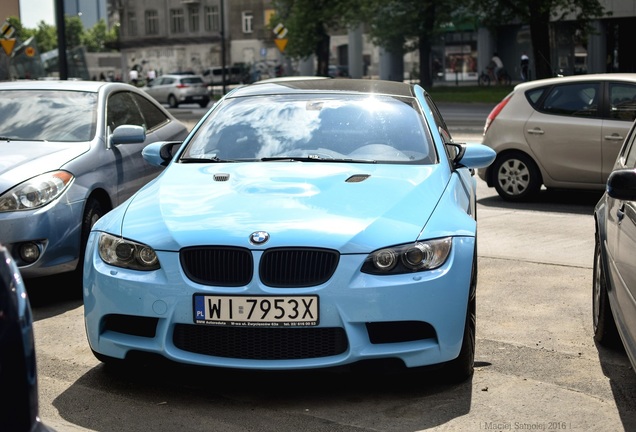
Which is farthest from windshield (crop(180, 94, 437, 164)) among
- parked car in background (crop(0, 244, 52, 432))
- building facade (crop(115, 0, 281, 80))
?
building facade (crop(115, 0, 281, 80))

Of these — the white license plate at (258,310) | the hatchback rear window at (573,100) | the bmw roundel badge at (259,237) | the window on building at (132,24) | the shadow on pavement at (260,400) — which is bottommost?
the shadow on pavement at (260,400)

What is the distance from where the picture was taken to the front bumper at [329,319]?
467cm

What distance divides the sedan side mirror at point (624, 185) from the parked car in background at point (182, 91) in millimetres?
43664

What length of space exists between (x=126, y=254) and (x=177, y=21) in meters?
94.6

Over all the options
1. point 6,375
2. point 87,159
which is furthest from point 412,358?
point 87,159

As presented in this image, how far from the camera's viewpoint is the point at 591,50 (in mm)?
50531

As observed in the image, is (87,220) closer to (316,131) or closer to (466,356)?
(316,131)

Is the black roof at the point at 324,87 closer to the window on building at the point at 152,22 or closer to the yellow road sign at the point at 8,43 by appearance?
the yellow road sign at the point at 8,43

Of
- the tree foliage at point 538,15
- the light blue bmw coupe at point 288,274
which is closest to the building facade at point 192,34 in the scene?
the tree foliage at point 538,15

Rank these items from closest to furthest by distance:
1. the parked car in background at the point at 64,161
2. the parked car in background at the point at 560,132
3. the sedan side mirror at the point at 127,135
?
the parked car in background at the point at 64,161 < the sedan side mirror at the point at 127,135 < the parked car in background at the point at 560,132

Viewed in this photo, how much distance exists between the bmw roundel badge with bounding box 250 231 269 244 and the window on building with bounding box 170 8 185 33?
93.7 m

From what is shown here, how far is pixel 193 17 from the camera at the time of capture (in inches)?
3780

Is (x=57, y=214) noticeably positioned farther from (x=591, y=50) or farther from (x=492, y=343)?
(x=591, y=50)

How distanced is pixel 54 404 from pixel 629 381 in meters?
2.77
